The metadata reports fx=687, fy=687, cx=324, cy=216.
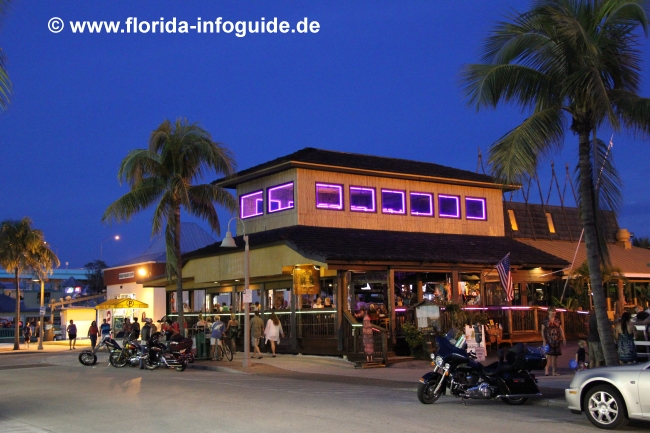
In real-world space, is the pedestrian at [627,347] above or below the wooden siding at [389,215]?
below

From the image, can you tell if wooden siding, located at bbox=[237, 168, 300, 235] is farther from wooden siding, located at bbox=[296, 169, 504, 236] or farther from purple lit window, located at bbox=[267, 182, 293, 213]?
wooden siding, located at bbox=[296, 169, 504, 236]

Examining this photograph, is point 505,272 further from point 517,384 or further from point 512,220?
point 517,384

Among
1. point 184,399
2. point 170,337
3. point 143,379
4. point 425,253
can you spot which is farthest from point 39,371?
point 425,253

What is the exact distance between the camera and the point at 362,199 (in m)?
28.2

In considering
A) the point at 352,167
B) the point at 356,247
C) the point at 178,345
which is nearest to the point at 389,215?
the point at 352,167

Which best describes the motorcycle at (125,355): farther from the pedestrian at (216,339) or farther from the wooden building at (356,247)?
the wooden building at (356,247)

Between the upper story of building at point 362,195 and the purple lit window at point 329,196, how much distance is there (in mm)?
40

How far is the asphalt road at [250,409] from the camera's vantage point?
11.0m

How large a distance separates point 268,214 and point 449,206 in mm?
8218

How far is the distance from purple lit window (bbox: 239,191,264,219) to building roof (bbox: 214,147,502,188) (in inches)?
28.9

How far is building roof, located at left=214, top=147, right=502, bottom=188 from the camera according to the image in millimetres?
27125

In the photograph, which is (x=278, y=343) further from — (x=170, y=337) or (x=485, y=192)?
(x=485, y=192)

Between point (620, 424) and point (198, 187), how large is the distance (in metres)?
21.2

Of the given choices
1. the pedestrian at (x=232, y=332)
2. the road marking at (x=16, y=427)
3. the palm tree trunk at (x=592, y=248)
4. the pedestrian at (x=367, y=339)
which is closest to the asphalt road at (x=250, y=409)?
the road marking at (x=16, y=427)
